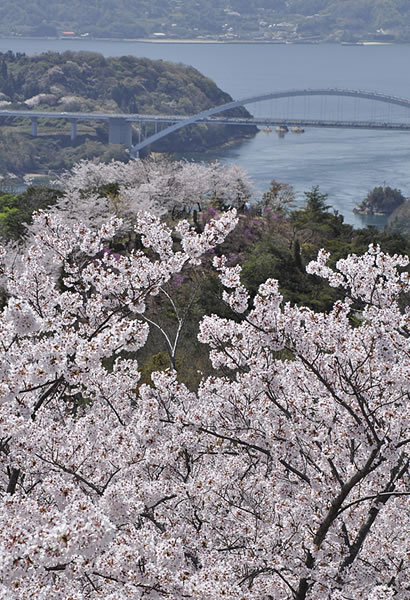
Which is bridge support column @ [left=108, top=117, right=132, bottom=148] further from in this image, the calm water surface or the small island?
the small island

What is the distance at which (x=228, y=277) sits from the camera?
362cm

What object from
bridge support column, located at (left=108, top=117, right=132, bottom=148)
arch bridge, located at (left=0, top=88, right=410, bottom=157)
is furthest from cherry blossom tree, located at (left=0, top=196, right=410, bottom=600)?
bridge support column, located at (left=108, top=117, right=132, bottom=148)

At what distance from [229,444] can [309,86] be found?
96.0m

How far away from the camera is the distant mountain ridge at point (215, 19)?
137750 millimetres

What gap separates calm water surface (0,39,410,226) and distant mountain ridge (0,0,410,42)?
111 inches

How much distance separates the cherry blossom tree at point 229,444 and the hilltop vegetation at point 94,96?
187 feet

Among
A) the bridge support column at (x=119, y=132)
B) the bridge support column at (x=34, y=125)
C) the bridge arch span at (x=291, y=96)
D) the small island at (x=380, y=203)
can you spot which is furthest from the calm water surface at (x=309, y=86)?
the bridge support column at (x=34, y=125)

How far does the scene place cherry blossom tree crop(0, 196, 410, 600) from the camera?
9.51 feet

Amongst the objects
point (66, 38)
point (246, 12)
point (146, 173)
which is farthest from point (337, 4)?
point (146, 173)

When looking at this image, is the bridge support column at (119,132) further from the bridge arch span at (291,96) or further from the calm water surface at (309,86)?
the calm water surface at (309,86)

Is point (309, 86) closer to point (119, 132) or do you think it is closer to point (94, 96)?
point (94, 96)

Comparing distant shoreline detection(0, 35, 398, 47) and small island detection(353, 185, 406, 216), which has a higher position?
distant shoreline detection(0, 35, 398, 47)

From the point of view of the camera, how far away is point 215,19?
15062cm

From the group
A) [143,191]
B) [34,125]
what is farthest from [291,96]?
[143,191]
